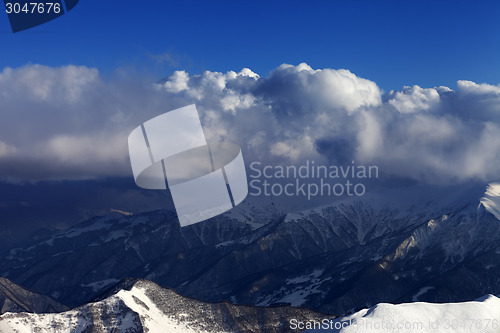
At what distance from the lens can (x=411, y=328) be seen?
200m

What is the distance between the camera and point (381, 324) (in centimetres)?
19825

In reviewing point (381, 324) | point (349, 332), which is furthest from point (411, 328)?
point (349, 332)

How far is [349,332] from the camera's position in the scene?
614ft

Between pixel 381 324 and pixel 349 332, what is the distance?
17273 millimetres

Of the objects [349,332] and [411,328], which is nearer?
[349,332]

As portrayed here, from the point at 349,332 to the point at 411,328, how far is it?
27.2m

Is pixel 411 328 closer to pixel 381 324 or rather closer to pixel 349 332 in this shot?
pixel 381 324

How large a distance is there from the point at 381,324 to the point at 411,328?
36.5 feet
